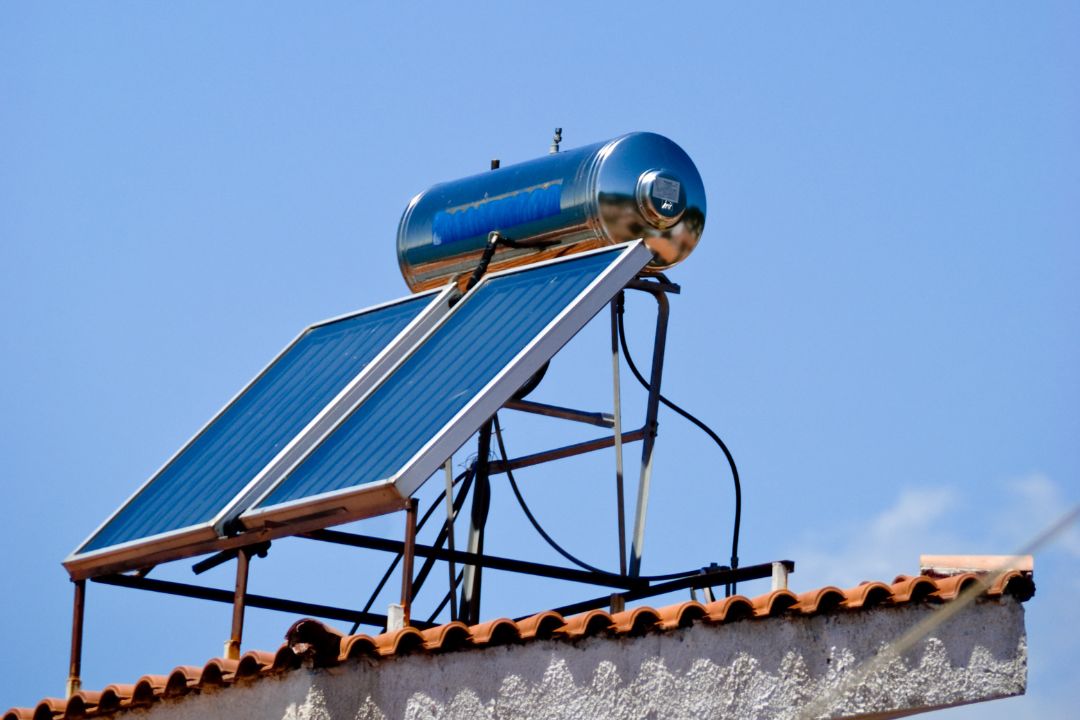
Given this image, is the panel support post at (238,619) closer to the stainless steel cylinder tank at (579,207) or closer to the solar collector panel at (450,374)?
the solar collector panel at (450,374)

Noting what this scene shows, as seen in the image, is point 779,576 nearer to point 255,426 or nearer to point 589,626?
point 589,626

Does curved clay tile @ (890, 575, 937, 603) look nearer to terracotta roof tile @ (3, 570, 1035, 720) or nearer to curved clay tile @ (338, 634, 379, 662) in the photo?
terracotta roof tile @ (3, 570, 1035, 720)

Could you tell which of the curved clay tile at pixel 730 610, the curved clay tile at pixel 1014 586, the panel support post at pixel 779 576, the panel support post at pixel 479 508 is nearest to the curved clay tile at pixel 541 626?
the curved clay tile at pixel 730 610

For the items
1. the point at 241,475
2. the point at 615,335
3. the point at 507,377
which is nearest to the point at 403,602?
the point at 507,377

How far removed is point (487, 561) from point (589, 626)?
2.11m

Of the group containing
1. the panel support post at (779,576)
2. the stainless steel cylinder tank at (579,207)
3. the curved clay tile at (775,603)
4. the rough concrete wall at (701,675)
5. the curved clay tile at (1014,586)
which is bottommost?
the rough concrete wall at (701,675)

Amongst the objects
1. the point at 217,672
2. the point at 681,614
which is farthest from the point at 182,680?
the point at 681,614

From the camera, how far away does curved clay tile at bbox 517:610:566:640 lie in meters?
10.1

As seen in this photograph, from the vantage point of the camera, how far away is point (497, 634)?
10.2 meters

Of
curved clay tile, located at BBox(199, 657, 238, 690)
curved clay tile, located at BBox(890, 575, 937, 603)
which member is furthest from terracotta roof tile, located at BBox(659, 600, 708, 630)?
curved clay tile, located at BBox(199, 657, 238, 690)

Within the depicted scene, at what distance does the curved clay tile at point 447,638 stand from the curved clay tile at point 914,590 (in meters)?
2.09

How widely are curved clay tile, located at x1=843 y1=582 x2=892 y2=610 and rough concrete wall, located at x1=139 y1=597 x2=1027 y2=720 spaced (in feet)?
0.20

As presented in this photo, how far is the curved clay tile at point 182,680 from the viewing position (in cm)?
1106

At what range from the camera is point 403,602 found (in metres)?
11.0
